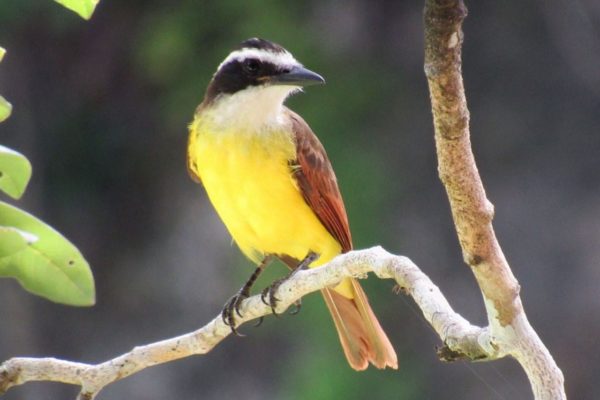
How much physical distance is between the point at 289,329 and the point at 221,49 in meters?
1.74

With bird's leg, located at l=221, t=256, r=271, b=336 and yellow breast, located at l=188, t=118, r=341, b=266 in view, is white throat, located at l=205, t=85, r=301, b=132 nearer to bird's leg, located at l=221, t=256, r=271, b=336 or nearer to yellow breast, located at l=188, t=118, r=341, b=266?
yellow breast, located at l=188, t=118, r=341, b=266

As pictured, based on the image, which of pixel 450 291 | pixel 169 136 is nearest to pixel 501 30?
pixel 450 291

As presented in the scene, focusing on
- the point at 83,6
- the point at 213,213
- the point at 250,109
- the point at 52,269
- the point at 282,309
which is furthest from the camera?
the point at 213,213

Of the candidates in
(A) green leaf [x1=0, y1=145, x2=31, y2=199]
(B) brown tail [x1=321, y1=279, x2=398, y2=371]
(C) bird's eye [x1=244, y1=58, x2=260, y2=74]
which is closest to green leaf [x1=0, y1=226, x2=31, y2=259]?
(A) green leaf [x1=0, y1=145, x2=31, y2=199]

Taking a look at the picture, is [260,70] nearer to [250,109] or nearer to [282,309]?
[250,109]

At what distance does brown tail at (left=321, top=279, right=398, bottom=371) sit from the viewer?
4.30 meters

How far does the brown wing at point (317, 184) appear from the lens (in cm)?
417

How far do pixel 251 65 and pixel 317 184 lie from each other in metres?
0.46

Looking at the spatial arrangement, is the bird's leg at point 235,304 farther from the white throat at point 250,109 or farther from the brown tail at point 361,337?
the white throat at point 250,109

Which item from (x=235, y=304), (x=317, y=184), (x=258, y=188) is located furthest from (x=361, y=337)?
(x=258, y=188)

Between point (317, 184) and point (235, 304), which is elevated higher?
point (317, 184)

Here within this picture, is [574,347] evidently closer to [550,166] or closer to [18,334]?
[550,166]

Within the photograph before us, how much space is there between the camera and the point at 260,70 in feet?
13.7

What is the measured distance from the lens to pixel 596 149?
7.50 meters
